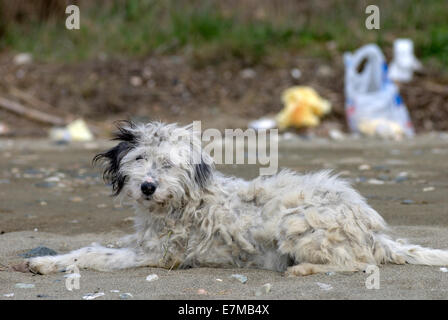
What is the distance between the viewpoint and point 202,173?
5.20 metres

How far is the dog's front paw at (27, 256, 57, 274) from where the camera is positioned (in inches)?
196

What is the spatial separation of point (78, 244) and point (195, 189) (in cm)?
123

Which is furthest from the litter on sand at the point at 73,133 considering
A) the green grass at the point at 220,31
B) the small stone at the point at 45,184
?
the small stone at the point at 45,184

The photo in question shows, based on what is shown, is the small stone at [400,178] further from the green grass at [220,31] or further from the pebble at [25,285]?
the green grass at [220,31]

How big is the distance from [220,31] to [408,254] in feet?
41.3

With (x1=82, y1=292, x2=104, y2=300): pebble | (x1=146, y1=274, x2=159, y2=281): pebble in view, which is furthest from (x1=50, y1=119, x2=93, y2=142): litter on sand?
(x1=82, y1=292, x2=104, y2=300): pebble

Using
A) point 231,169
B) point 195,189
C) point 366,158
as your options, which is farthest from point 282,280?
point 366,158

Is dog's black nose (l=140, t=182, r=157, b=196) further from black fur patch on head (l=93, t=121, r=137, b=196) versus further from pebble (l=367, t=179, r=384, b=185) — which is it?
pebble (l=367, t=179, r=384, b=185)

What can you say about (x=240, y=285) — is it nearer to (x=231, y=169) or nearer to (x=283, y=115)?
(x=231, y=169)

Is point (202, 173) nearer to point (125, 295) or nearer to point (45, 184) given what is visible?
point (125, 295)

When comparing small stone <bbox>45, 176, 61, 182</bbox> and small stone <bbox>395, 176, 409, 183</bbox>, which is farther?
small stone <bbox>45, 176, 61, 182</bbox>

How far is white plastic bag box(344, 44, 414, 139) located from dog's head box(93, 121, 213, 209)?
27.1 feet

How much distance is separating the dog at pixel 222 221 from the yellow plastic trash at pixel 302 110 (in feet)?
27.2
